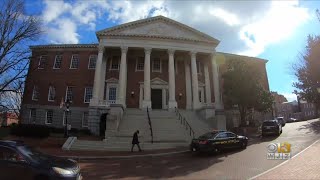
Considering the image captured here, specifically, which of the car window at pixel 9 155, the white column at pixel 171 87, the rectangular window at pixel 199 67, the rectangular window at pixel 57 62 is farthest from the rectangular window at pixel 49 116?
the car window at pixel 9 155

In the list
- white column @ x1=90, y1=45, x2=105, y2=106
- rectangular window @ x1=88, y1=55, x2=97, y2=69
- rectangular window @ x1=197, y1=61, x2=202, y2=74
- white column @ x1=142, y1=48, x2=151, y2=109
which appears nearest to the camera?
white column @ x1=90, y1=45, x2=105, y2=106

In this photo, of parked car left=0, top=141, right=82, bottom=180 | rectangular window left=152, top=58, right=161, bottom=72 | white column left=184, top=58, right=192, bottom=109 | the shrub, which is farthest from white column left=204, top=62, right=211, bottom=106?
parked car left=0, top=141, right=82, bottom=180

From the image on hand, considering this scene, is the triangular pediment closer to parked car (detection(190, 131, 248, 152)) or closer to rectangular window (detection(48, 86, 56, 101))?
rectangular window (detection(48, 86, 56, 101))

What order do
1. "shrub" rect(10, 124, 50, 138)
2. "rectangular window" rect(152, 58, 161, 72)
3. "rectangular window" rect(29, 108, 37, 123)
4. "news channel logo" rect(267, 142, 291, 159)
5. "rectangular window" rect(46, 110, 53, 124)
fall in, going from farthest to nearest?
"rectangular window" rect(152, 58, 161, 72) < "rectangular window" rect(29, 108, 37, 123) < "rectangular window" rect(46, 110, 53, 124) < "shrub" rect(10, 124, 50, 138) < "news channel logo" rect(267, 142, 291, 159)

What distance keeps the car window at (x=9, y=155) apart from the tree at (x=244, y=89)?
28.4m

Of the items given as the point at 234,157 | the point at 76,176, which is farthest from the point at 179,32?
the point at 76,176

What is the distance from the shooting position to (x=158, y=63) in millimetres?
39750

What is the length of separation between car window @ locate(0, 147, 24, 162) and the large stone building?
24.8m

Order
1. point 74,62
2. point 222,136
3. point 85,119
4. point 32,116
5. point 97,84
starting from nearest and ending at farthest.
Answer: point 222,136 < point 97,84 < point 85,119 < point 32,116 < point 74,62

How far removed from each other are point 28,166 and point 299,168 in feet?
35.4

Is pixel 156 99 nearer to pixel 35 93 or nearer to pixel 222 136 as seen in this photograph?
pixel 35 93

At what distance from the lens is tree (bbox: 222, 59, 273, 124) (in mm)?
33625

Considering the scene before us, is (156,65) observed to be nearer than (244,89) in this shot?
No

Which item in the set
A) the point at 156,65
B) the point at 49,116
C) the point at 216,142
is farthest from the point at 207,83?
the point at 49,116
